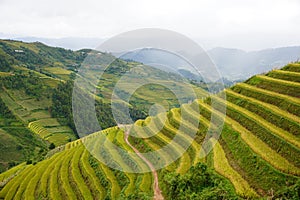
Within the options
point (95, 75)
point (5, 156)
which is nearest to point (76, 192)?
point (5, 156)

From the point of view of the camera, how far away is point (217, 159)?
1750 cm

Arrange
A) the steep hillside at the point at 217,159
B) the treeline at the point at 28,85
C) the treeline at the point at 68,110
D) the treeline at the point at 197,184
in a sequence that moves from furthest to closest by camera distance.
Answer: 1. the treeline at the point at 28,85
2. the treeline at the point at 68,110
3. the steep hillside at the point at 217,159
4. the treeline at the point at 197,184

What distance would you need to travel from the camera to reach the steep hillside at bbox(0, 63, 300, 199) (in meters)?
14.1

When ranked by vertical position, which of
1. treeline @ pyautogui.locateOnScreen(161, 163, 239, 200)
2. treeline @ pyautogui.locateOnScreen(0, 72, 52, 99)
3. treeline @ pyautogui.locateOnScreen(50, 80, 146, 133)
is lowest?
treeline @ pyautogui.locateOnScreen(50, 80, 146, 133)

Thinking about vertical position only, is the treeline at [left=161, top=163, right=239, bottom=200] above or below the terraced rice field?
above

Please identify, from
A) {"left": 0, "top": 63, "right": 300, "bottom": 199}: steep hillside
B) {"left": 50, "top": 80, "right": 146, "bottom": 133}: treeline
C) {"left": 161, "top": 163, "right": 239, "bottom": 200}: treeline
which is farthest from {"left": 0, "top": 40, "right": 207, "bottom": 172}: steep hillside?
{"left": 161, "top": 163, "right": 239, "bottom": 200}: treeline

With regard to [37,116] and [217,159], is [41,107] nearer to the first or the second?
[37,116]

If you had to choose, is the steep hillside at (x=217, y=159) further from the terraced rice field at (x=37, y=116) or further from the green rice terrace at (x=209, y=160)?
the terraced rice field at (x=37, y=116)

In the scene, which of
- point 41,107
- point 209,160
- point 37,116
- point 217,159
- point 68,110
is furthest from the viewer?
point 68,110

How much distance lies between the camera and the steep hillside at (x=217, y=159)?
14.1 m

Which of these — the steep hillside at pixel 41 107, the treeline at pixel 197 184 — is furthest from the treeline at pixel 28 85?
the treeline at pixel 197 184

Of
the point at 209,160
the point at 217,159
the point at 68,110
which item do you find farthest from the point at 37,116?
the point at 217,159

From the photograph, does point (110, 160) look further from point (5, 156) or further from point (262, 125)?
point (5, 156)

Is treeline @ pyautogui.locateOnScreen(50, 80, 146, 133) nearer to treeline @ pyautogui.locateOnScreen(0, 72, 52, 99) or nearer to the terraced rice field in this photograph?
the terraced rice field
